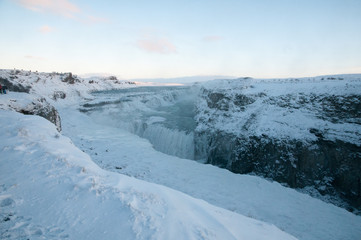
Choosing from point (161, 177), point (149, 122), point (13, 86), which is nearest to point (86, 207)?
point (161, 177)

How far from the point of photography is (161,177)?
1149 centimetres

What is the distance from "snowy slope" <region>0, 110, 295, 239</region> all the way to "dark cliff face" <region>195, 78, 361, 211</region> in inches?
352

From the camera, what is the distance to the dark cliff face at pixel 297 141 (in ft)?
36.6

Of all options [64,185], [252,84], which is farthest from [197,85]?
[64,185]

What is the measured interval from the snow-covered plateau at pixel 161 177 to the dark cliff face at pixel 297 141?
107 mm

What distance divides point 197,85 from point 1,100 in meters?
48.8

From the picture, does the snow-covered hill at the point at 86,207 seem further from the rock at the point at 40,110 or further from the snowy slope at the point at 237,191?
the rock at the point at 40,110

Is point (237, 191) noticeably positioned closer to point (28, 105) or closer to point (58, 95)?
point (28, 105)

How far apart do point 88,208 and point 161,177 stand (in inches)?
303

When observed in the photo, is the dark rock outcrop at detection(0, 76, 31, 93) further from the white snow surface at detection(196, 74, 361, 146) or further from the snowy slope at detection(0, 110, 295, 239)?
the snowy slope at detection(0, 110, 295, 239)

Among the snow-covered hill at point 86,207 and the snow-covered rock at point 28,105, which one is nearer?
the snow-covered hill at point 86,207

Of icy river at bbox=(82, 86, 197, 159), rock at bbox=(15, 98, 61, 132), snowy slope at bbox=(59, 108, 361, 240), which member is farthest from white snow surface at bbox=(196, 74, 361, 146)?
rock at bbox=(15, 98, 61, 132)

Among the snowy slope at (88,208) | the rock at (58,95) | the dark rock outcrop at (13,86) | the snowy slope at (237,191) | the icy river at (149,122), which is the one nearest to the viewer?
the snowy slope at (88,208)

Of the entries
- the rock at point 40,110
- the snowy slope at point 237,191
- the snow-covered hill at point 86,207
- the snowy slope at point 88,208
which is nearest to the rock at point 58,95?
the snowy slope at point 237,191
